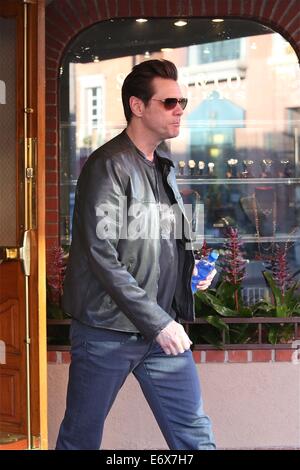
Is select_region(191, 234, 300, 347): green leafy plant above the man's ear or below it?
below

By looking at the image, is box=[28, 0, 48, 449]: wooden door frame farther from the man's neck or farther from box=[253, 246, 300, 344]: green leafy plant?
box=[253, 246, 300, 344]: green leafy plant

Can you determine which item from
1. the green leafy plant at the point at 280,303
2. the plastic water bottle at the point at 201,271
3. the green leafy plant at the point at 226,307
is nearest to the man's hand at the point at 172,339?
the plastic water bottle at the point at 201,271

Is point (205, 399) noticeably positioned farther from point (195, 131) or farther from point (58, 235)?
point (195, 131)

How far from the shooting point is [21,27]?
473cm

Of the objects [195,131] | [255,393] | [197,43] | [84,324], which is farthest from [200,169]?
[84,324]

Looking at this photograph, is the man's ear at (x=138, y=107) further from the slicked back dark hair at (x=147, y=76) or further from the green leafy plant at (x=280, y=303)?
the green leafy plant at (x=280, y=303)

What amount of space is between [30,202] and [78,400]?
3.70ft

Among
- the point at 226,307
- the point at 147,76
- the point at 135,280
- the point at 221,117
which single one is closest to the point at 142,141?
the point at 147,76

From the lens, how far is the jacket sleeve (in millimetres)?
3789

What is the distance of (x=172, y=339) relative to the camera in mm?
3775

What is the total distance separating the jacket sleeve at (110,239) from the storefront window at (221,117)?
2.39 m

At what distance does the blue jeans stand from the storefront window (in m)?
2.37

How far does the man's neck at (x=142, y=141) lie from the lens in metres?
4.14

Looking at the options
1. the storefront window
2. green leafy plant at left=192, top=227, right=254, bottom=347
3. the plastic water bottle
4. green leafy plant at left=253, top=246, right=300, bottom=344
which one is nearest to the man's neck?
the plastic water bottle
